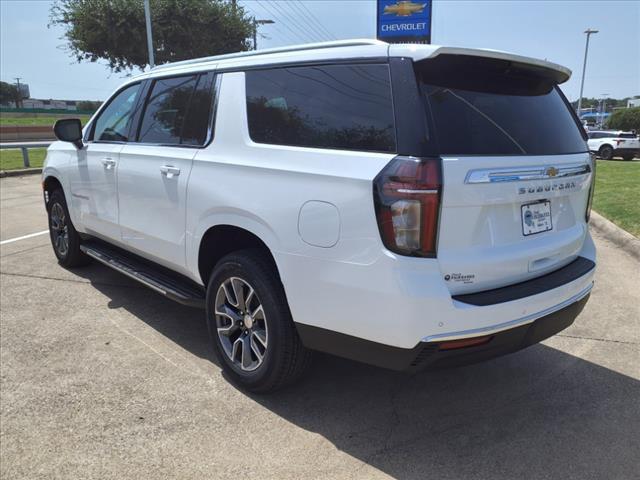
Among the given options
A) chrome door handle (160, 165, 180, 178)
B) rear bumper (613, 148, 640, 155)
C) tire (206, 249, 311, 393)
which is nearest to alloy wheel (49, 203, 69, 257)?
chrome door handle (160, 165, 180, 178)

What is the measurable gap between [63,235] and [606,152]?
27.7 meters

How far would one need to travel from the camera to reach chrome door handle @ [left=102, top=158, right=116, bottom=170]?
430cm

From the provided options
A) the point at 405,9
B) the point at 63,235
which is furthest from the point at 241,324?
the point at 405,9

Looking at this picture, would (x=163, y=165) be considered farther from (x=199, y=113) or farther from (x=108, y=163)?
(x=108, y=163)

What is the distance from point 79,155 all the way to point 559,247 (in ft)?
13.6

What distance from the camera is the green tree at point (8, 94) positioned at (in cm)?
9331

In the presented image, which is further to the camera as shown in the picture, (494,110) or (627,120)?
(627,120)

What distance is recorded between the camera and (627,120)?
5088cm

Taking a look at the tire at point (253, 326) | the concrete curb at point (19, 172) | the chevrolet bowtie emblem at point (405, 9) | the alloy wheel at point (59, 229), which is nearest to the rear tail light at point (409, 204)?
the tire at point (253, 326)

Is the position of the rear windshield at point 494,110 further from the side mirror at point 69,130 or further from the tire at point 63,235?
the tire at point 63,235

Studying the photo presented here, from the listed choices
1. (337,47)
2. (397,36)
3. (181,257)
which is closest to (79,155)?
(181,257)

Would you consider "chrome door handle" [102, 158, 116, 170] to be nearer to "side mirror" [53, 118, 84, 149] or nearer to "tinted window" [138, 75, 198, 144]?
"tinted window" [138, 75, 198, 144]

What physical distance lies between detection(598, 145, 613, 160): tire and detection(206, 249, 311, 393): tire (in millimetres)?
28115

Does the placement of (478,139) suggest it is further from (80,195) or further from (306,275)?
(80,195)
